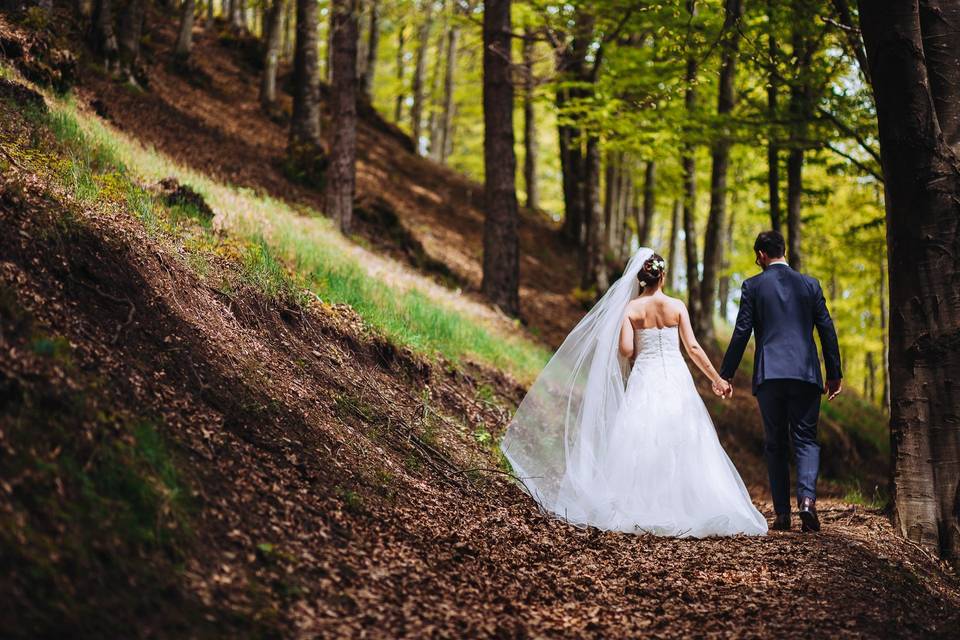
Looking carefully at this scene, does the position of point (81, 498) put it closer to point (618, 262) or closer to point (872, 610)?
point (872, 610)

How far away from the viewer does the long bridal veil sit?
294 inches

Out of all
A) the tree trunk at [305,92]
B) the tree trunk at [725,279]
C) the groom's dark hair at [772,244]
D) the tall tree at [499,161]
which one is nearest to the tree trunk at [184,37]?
the tree trunk at [305,92]

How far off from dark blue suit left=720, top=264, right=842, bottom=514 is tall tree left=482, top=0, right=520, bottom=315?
7.62 m

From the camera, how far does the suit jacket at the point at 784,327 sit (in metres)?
7.00

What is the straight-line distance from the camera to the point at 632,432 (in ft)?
24.5

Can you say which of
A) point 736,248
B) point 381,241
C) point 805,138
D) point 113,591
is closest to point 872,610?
point 113,591

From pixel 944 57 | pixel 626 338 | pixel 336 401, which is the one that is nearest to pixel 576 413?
pixel 626 338

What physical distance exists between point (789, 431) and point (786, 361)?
727 mm

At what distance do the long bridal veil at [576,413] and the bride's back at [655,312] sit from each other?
235 millimetres

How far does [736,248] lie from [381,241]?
32903 millimetres

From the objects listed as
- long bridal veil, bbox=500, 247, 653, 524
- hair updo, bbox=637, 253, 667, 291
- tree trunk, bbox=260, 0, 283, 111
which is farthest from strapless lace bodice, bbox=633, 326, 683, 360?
tree trunk, bbox=260, 0, 283, 111

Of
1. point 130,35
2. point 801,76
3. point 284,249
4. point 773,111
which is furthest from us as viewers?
point 130,35

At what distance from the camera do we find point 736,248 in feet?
145

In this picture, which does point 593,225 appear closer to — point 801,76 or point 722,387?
point 801,76
